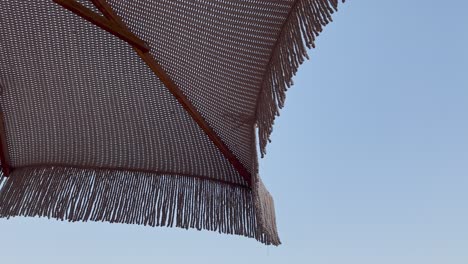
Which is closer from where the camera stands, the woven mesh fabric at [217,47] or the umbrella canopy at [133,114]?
the woven mesh fabric at [217,47]

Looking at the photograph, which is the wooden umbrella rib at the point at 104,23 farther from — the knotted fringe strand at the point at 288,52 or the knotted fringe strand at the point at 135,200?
the knotted fringe strand at the point at 135,200

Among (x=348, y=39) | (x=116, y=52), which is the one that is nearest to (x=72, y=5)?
(x=116, y=52)

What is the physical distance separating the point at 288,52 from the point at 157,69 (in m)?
0.67

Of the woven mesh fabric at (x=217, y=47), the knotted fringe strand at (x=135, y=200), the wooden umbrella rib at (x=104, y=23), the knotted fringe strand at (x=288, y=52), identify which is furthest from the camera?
the knotted fringe strand at (x=135, y=200)

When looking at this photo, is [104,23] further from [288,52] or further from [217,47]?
[288,52]

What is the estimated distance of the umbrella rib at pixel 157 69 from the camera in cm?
194

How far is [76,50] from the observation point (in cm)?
222

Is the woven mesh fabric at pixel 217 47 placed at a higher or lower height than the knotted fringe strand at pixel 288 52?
higher

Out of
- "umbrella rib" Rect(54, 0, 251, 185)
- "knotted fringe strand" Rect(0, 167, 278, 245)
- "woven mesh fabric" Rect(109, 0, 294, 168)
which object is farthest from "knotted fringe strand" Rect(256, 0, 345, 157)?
"knotted fringe strand" Rect(0, 167, 278, 245)

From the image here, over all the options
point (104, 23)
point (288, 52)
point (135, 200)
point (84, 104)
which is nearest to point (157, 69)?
point (104, 23)

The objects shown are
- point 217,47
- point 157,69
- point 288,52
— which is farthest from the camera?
point 157,69

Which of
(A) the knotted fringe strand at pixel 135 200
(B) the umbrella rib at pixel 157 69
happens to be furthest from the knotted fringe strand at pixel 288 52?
(A) the knotted fringe strand at pixel 135 200

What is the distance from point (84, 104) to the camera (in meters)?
2.37

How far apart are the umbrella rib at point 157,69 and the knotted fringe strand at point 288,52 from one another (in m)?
0.42
